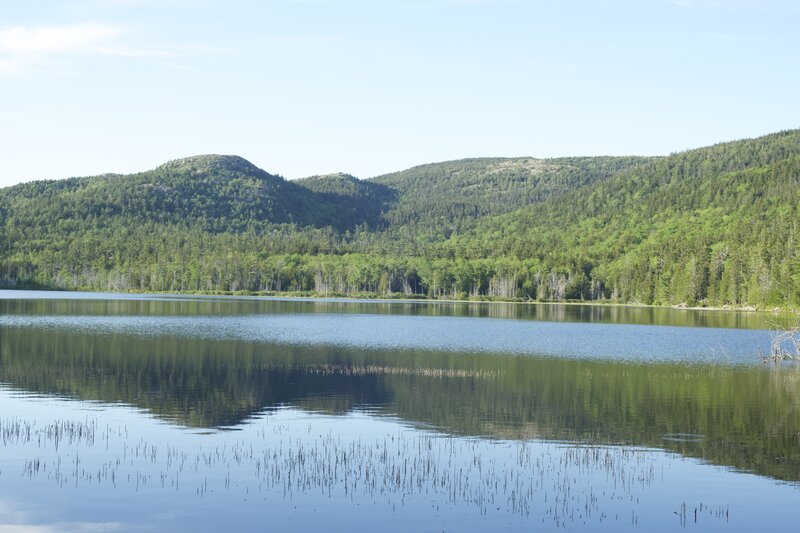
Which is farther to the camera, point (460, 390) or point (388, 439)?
point (460, 390)

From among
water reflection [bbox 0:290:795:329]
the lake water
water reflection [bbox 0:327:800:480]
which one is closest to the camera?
the lake water

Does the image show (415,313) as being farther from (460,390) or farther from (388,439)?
(388,439)

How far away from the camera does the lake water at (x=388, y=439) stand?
2527 cm

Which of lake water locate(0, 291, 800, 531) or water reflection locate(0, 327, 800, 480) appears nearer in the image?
lake water locate(0, 291, 800, 531)

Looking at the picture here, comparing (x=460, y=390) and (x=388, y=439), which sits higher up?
(x=460, y=390)

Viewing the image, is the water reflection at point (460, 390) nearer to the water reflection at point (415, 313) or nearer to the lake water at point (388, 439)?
the lake water at point (388, 439)

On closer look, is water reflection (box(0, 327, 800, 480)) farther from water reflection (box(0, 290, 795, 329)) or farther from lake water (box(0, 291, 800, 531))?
water reflection (box(0, 290, 795, 329))

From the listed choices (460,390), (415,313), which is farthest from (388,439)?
(415,313)

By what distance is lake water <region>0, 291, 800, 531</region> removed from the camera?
25266 mm

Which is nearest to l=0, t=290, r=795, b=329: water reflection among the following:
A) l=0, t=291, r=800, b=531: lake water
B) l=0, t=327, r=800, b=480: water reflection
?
l=0, t=291, r=800, b=531: lake water

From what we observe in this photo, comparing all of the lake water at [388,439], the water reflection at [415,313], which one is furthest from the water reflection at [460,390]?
the water reflection at [415,313]

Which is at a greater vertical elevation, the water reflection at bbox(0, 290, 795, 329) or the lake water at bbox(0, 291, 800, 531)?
the water reflection at bbox(0, 290, 795, 329)

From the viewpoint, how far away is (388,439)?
35344 mm

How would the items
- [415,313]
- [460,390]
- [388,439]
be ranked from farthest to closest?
[415,313]
[460,390]
[388,439]
